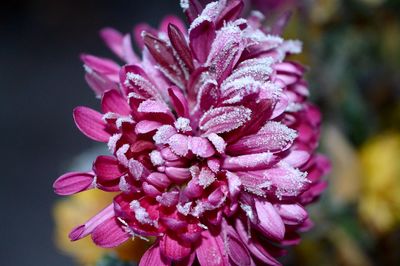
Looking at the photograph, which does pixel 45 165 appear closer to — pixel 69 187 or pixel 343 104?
pixel 343 104

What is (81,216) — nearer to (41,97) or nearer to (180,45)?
(180,45)

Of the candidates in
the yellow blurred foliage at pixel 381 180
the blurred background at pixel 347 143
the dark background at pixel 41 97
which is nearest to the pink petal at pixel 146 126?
the blurred background at pixel 347 143

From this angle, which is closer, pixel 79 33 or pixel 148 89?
pixel 148 89

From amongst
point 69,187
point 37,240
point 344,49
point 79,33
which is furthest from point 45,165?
point 69,187

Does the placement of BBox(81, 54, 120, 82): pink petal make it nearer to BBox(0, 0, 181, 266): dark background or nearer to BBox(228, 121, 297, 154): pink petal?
BBox(228, 121, 297, 154): pink petal

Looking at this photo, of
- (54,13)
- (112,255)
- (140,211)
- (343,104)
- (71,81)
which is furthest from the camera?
(54,13)

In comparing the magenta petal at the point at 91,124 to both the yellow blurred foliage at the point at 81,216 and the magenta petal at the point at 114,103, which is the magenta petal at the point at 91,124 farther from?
the yellow blurred foliage at the point at 81,216
